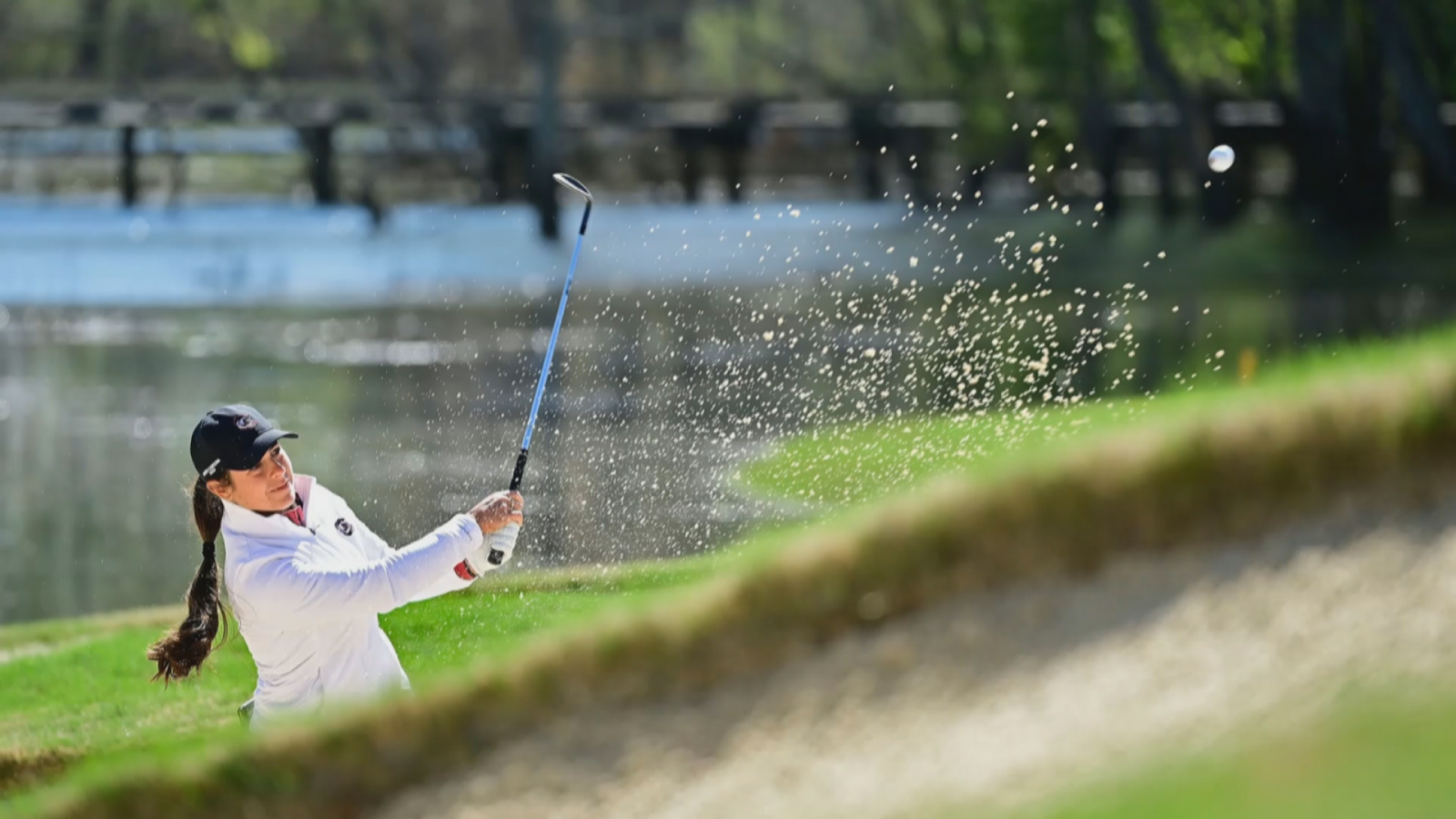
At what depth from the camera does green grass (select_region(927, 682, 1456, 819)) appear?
419cm

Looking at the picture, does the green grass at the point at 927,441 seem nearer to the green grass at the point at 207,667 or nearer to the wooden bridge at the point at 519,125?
the green grass at the point at 207,667

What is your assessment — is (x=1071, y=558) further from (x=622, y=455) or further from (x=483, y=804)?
(x=622, y=455)

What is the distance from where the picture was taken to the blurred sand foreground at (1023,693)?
4.68m

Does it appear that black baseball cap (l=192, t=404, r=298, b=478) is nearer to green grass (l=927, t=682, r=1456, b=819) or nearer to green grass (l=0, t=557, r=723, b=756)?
green grass (l=0, t=557, r=723, b=756)

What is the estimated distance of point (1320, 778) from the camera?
4.32m

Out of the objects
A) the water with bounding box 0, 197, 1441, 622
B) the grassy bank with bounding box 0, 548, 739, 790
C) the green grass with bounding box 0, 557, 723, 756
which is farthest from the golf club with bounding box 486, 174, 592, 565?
the water with bounding box 0, 197, 1441, 622

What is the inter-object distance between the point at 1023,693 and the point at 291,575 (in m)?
2.28

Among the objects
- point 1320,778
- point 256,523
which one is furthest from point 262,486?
point 1320,778

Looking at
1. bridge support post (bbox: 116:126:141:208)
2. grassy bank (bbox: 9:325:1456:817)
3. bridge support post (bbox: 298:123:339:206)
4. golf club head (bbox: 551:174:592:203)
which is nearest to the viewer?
grassy bank (bbox: 9:325:1456:817)

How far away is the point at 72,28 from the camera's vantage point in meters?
81.3

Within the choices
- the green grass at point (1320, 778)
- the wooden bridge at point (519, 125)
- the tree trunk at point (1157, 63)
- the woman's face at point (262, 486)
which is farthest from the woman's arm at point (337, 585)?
Answer: the wooden bridge at point (519, 125)

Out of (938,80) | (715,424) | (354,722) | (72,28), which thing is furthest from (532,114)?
(354,722)

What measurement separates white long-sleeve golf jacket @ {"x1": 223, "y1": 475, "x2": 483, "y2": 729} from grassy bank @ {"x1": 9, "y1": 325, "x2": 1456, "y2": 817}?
530mm

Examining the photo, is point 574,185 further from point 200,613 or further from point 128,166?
point 128,166
